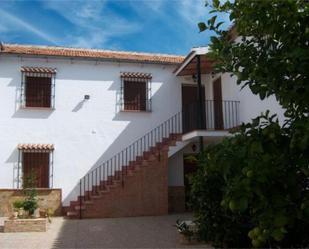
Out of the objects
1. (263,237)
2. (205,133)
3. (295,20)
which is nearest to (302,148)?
(263,237)

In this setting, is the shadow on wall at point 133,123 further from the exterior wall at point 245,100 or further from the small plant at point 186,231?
the small plant at point 186,231

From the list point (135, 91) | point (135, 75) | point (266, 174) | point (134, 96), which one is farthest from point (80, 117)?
point (266, 174)

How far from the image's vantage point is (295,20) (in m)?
2.74

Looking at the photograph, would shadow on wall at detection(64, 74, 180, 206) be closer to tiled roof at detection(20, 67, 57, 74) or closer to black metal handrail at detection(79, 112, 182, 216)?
black metal handrail at detection(79, 112, 182, 216)

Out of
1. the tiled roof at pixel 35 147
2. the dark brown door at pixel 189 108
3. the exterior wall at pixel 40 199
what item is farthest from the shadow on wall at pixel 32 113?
the dark brown door at pixel 189 108

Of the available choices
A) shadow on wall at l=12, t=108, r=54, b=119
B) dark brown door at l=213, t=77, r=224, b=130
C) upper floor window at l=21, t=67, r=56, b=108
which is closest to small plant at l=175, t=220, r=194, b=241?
dark brown door at l=213, t=77, r=224, b=130

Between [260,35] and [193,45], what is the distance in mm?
11560

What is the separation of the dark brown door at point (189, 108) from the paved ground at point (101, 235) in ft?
14.6

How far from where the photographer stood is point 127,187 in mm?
14883

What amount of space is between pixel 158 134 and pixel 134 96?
1931 millimetres

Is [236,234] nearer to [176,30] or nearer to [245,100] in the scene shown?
[176,30]

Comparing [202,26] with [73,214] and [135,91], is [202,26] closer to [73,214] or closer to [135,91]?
[73,214]

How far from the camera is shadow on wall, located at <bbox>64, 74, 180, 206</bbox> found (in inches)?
653

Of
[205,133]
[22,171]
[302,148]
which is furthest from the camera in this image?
[22,171]
